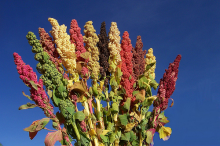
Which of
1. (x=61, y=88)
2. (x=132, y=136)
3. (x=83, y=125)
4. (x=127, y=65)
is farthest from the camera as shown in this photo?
(x=127, y=65)

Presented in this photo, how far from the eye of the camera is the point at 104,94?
3525mm

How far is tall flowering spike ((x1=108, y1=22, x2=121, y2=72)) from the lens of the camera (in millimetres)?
3484

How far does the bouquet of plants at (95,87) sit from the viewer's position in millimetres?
2900

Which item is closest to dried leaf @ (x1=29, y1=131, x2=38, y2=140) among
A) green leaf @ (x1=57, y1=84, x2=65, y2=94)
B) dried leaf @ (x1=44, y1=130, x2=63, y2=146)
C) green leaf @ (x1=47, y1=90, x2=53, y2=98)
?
dried leaf @ (x1=44, y1=130, x2=63, y2=146)

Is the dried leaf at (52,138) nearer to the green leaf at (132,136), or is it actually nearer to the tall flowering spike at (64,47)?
the tall flowering spike at (64,47)

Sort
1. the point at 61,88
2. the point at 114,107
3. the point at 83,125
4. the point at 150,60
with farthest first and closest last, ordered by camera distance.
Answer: the point at 150,60 < the point at 114,107 < the point at 83,125 < the point at 61,88

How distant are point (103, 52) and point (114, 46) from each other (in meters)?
0.21

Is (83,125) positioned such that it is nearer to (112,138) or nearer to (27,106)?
(112,138)

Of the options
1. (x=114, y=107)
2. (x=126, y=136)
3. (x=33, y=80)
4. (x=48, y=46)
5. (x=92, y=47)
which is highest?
(x=92, y=47)

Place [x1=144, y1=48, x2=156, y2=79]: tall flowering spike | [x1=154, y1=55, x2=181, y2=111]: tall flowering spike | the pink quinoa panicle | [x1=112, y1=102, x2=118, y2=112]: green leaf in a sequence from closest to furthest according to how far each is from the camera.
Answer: the pink quinoa panicle, [x1=112, y1=102, x2=118, y2=112]: green leaf, [x1=154, y1=55, x2=181, y2=111]: tall flowering spike, [x1=144, y1=48, x2=156, y2=79]: tall flowering spike

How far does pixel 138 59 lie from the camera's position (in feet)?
12.2

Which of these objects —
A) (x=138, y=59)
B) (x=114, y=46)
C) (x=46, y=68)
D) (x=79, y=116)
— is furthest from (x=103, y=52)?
(x=79, y=116)

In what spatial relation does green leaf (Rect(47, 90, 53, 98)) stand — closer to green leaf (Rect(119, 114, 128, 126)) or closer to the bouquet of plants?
the bouquet of plants

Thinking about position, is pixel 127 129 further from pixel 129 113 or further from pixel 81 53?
pixel 81 53
